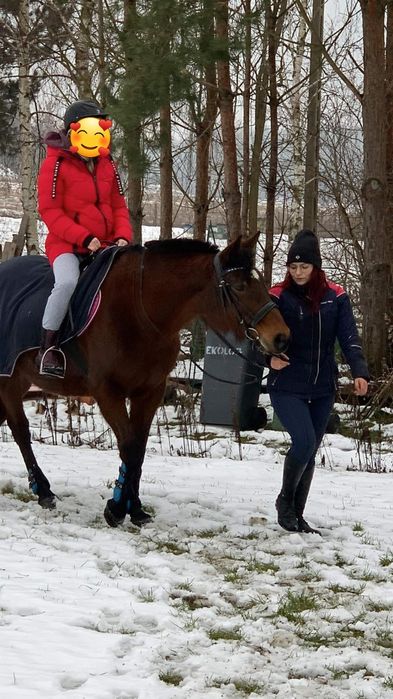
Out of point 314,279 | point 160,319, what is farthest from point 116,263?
point 314,279

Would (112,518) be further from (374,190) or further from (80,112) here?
(374,190)

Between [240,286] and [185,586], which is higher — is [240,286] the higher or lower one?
the higher one

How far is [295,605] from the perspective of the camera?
4410mm

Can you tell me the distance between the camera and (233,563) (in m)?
5.16

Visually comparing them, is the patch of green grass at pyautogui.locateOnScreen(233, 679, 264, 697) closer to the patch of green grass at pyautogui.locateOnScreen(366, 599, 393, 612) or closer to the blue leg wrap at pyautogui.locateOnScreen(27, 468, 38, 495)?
the patch of green grass at pyautogui.locateOnScreen(366, 599, 393, 612)

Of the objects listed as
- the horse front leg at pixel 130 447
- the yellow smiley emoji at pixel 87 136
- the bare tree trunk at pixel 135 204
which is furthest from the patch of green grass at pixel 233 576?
the bare tree trunk at pixel 135 204

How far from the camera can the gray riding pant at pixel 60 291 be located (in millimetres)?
5680

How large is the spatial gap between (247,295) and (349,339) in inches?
32.4

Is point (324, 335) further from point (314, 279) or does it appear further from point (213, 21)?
point (213, 21)

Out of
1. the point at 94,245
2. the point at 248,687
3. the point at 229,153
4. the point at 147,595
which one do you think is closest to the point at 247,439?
the point at 229,153

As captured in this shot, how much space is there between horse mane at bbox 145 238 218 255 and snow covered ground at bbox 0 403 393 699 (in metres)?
1.82

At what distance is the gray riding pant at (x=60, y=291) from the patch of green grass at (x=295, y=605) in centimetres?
233

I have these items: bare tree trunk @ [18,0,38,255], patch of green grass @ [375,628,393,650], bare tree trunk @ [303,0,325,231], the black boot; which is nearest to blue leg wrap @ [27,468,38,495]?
the black boot

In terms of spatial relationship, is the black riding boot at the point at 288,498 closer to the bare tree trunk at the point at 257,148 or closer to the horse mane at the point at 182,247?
the horse mane at the point at 182,247
